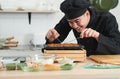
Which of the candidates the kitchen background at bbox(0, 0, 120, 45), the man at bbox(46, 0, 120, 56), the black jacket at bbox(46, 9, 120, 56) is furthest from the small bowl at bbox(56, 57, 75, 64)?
the kitchen background at bbox(0, 0, 120, 45)

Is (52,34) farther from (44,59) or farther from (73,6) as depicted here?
(44,59)

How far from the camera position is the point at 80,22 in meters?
1.97

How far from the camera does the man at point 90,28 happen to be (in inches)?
66.6

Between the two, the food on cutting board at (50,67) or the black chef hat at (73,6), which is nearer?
the food on cutting board at (50,67)

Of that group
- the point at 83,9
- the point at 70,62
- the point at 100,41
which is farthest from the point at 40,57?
the point at 83,9

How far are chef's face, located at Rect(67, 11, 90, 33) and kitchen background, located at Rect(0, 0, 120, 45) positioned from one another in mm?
1550

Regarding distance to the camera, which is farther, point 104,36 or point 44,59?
point 104,36

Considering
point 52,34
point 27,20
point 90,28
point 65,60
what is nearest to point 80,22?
point 90,28

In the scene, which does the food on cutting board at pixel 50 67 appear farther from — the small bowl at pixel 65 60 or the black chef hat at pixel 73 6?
the black chef hat at pixel 73 6

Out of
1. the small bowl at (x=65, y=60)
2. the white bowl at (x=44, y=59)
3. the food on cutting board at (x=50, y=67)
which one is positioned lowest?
the food on cutting board at (x=50, y=67)

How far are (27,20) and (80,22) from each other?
1.86m

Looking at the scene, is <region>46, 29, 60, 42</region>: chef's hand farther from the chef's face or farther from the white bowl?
the white bowl

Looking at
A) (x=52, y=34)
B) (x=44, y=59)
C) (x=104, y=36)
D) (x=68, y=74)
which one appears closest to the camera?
(x=68, y=74)

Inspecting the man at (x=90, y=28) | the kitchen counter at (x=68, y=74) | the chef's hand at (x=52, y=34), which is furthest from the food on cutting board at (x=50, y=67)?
the chef's hand at (x=52, y=34)
